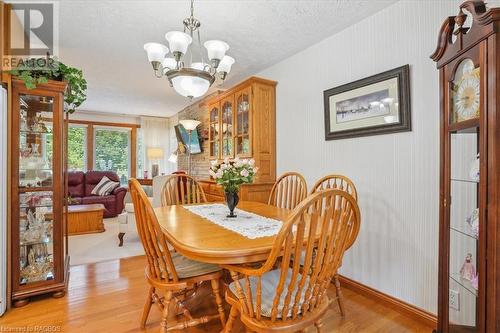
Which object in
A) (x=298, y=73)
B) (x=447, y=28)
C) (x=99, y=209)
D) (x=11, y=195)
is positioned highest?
(x=298, y=73)

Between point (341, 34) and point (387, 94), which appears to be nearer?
point (387, 94)

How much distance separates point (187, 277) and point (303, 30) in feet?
7.70

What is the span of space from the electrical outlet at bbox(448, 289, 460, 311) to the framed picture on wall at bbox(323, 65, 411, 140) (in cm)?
112

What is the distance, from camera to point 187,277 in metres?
1.49

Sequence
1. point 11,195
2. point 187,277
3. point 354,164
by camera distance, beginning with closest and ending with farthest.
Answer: point 187,277
point 11,195
point 354,164

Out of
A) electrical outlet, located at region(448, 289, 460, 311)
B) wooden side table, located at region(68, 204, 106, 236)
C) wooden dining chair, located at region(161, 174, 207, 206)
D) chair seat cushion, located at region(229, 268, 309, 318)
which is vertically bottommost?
wooden side table, located at region(68, 204, 106, 236)

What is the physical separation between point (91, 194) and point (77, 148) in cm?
152

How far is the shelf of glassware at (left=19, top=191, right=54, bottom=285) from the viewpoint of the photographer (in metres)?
2.11

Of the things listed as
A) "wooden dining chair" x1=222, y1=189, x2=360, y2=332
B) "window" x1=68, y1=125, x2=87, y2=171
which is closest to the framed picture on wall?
"wooden dining chair" x1=222, y1=189, x2=360, y2=332

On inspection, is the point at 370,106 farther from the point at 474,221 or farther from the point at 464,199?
the point at 474,221

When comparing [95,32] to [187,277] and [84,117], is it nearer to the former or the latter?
[187,277]

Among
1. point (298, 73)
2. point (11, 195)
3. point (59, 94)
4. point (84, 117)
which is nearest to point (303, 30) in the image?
point (298, 73)

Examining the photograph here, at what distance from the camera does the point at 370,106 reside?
7.35 ft

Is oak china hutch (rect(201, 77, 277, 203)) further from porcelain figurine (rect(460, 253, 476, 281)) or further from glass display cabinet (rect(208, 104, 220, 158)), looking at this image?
porcelain figurine (rect(460, 253, 476, 281))
